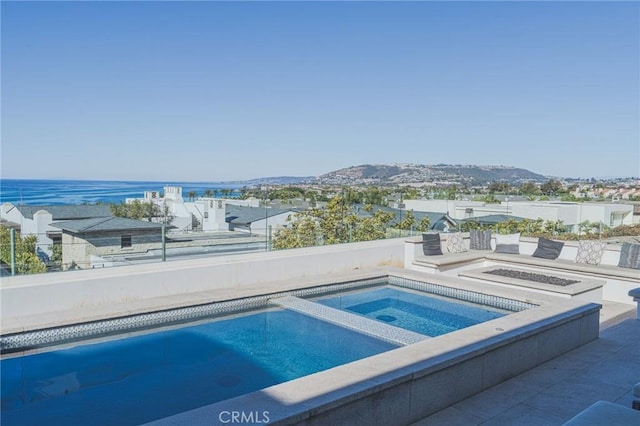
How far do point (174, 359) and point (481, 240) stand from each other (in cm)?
774

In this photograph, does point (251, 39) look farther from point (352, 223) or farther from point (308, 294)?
point (308, 294)

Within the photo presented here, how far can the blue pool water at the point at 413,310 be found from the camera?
6.31 m

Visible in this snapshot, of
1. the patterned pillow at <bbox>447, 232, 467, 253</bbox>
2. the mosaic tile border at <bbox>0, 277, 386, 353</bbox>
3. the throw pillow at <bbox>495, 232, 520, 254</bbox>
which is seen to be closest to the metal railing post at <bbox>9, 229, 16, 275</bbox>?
the mosaic tile border at <bbox>0, 277, 386, 353</bbox>

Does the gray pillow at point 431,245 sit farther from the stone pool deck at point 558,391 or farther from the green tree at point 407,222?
the stone pool deck at point 558,391

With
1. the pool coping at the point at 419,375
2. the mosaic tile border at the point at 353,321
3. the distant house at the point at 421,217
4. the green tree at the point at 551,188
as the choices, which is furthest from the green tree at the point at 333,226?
the green tree at the point at 551,188

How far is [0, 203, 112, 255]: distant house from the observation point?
6496mm

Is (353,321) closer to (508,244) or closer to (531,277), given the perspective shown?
(531,277)

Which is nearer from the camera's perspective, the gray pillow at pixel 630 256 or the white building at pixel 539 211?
the gray pillow at pixel 630 256

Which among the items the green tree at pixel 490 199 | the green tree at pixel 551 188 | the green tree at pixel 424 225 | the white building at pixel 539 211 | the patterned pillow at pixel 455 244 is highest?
the green tree at pixel 551 188

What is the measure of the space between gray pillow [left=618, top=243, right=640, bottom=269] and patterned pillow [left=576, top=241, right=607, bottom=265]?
422 millimetres

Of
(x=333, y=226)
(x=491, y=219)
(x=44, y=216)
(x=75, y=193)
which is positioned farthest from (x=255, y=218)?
(x=75, y=193)

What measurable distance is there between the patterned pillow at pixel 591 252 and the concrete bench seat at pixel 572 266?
8.7 inches

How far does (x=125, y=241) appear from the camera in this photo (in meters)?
7.11

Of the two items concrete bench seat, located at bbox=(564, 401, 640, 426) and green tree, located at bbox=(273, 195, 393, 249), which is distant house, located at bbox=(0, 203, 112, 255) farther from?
concrete bench seat, located at bbox=(564, 401, 640, 426)
